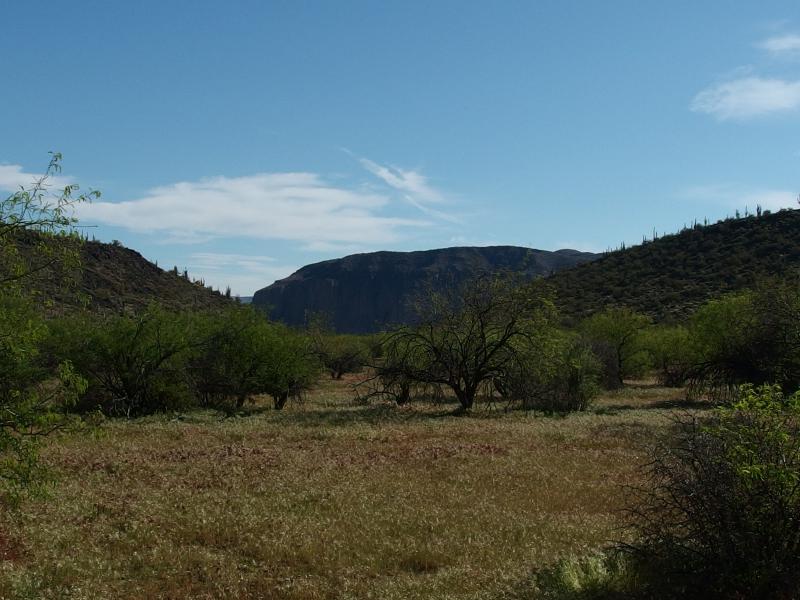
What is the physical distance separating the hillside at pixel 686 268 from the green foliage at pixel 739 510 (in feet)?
234

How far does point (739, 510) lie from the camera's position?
8375 millimetres

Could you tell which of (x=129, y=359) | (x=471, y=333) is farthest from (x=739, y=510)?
(x=129, y=359)

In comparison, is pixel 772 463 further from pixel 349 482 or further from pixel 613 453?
pixel 613 453

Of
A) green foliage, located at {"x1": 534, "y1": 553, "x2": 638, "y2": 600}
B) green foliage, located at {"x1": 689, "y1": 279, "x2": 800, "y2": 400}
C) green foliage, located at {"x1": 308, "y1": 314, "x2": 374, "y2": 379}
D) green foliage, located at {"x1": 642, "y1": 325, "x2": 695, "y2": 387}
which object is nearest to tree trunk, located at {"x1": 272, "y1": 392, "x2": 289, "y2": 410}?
green foliage, located at {"x1": 689, "y1": 279, "x2": 800, "y2": 400}

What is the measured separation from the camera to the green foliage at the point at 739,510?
8016 mm

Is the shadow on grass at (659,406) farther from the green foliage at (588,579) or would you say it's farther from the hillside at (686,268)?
the hillside at (686,268)

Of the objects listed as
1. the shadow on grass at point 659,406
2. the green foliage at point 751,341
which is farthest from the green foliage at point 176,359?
the green foliage at point 751,341

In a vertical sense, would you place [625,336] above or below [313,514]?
above

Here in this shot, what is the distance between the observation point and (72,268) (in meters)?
10.9

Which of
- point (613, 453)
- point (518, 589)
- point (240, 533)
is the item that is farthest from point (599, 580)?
point (613, 453)

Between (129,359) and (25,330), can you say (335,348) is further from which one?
(25,330)

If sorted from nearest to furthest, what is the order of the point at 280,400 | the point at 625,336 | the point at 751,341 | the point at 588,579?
the point at 588,579 → the point at 751,341 → the point at 280,400 → the point at 625,336

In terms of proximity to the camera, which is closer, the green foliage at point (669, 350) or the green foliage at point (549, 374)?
the green foliage at point (549, 374)

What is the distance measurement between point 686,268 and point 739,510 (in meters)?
91.1
